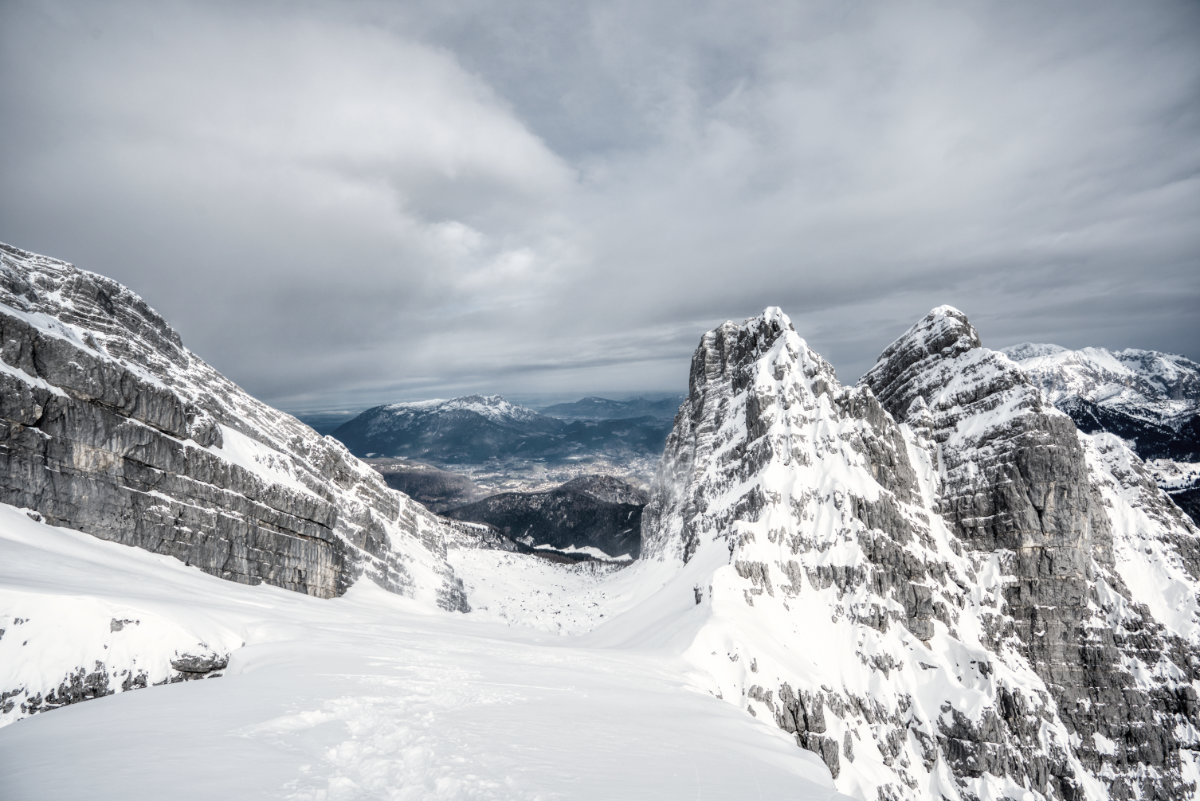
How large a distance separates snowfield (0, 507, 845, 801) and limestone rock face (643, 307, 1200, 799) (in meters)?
30.0

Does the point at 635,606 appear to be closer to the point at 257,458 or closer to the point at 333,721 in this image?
the point at 257,458

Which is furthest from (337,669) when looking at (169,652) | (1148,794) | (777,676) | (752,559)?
(1148,794)

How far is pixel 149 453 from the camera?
5047 cm

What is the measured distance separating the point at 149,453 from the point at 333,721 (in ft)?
164

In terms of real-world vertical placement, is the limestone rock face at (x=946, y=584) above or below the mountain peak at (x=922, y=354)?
below

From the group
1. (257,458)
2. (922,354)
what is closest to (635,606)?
(257,458)

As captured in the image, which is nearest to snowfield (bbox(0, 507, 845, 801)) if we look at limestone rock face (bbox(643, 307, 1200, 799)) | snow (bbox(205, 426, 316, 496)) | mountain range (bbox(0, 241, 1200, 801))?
mountain range (bbox(0, 241, 1200, 801))

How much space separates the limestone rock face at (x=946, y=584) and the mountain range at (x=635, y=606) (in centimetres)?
51

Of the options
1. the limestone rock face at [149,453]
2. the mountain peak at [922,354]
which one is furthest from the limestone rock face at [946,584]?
the limestone rock face at [149,453]

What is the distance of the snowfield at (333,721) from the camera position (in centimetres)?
1105

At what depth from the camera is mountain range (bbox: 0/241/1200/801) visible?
1503 centimetres

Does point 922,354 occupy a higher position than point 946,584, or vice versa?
point 922,354

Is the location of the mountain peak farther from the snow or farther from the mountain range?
the snow

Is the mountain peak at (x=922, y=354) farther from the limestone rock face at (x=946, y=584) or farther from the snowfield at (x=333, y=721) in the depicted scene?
the snowfield at (x=333, y=721)
